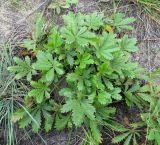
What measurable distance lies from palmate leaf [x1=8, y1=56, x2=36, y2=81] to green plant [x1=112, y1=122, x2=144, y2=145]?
2.49 feet

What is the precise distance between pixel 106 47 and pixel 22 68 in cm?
64

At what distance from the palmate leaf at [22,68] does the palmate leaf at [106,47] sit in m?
0.51

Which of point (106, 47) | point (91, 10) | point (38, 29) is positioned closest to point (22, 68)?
point (38, 29)

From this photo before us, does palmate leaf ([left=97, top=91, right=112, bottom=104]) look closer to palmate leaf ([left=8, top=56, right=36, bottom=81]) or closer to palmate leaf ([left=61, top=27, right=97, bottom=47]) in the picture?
palmate leaf ([left=61, top=27, right=97, bottom=47])

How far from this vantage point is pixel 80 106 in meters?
2.66

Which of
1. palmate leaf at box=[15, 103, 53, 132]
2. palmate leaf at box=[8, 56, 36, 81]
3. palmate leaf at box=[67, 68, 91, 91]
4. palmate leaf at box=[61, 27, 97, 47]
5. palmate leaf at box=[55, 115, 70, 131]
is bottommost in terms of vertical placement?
palmate leaf at box=[55, 115, 70, 131]

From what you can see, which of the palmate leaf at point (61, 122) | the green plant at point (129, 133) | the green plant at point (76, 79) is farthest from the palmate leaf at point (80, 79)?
the green plant at point (129, 133)

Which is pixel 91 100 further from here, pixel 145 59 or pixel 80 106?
pixel 145 59

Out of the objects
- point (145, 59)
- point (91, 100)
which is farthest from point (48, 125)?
point (145, 59)

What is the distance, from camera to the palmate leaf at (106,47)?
2699 millimetres

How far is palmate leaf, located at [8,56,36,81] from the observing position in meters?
2.79

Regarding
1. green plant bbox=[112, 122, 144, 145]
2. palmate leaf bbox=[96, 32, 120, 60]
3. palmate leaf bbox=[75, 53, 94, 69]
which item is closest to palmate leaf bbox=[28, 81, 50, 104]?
palmate leaf bbox=[75, 53, 94, 69]

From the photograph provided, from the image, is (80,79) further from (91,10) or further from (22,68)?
(91,10)

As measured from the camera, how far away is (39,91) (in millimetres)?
2727
